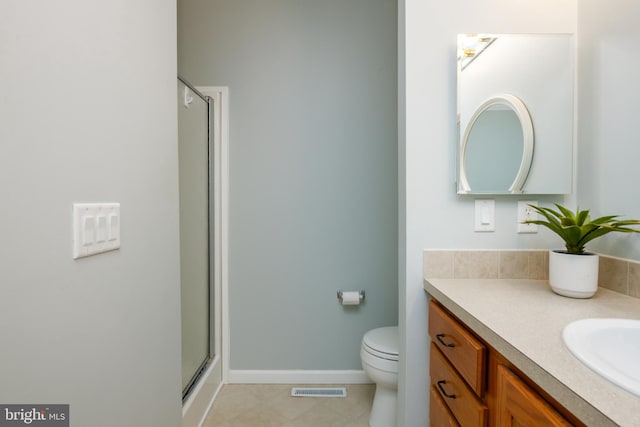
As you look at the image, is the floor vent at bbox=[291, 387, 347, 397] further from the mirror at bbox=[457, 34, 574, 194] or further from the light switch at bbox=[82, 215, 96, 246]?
the light switch at bbox=[82, 215, 96, 246]

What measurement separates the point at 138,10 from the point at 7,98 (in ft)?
1.81

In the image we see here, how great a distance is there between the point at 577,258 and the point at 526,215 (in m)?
0.29

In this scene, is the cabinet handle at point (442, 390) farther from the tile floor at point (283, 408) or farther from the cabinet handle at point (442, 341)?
the tile floor at point (283, 408)

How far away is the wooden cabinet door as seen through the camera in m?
0.54

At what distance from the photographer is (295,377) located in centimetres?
199

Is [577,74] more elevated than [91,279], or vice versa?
[577,74]

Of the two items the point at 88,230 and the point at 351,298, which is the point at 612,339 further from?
the point at 351,298

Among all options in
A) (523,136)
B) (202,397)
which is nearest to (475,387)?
(523,136)

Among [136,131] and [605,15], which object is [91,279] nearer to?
[136,131]

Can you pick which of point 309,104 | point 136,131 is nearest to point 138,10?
point 136,131

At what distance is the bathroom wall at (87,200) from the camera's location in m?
0.53

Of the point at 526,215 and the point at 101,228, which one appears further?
the point at 526,215

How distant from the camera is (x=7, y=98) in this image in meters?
0.51

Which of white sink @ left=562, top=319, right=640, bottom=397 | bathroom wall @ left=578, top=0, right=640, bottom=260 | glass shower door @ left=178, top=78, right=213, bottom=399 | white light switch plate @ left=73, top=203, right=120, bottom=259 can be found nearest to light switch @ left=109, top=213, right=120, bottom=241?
white light switch plate @ left=73, top=203, right=120, bottom=259
